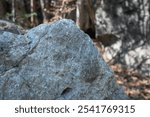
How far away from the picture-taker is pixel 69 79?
170 inches

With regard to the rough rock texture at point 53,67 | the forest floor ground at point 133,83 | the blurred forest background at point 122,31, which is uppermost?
the rough rock texture at point 53,67

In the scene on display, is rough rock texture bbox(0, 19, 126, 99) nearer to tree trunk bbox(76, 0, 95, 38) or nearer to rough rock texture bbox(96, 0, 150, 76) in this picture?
tree trunk bbox(76, 0, 95, 38)

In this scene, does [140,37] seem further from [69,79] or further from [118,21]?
[69,79]

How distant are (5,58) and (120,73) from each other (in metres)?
5.71

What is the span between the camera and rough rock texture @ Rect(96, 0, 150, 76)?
9.89 m

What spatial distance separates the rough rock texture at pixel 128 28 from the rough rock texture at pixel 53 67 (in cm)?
549

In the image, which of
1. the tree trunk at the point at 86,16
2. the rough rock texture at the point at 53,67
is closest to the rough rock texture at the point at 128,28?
the tree trunk at the point at 86,16

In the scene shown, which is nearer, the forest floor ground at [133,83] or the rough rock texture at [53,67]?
the rough rock texture at [53,67]

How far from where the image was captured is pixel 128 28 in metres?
10.1

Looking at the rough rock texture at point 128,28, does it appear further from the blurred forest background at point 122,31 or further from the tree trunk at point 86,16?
the tree trunk at point 86,16

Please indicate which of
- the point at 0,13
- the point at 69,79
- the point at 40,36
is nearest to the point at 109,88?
the point at 69,79

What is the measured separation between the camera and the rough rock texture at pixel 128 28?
9891mm

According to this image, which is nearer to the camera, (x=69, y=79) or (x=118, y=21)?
(x=69, y=79)

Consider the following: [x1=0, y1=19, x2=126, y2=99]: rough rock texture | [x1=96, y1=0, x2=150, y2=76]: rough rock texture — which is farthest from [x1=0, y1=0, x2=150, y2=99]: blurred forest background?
[x1=0, y1=19, x2=126, y2=99]: rough rock texture
